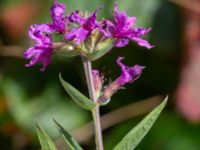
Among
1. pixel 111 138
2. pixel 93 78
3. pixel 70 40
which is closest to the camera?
pixel 70 40

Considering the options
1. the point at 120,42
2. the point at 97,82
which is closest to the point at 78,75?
the point at 97,82

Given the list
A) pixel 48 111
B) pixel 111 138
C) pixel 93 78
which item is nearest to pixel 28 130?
pixel 48 111

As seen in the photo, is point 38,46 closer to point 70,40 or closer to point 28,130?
point 70,40

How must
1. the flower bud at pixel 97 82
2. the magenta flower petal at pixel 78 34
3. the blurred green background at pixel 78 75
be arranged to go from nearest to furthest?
1. the magenta flower petal at pixel 78 34
2. the flower bud at pixel 97 82
3. the blurred green background at pixel 78 75

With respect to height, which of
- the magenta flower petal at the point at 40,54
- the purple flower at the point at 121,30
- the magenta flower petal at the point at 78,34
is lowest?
the magenta flower petal at the point at 40,54

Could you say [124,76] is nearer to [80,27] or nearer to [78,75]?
[80,27]

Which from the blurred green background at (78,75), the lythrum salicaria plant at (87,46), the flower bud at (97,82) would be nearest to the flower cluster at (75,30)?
the lythrum salicaria plant at (87,46)

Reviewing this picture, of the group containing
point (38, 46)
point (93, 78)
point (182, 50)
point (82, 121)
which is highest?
point (38, 46)

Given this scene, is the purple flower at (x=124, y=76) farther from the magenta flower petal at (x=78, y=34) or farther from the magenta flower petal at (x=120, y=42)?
the magenta flower petal at (x=78, y=34)
